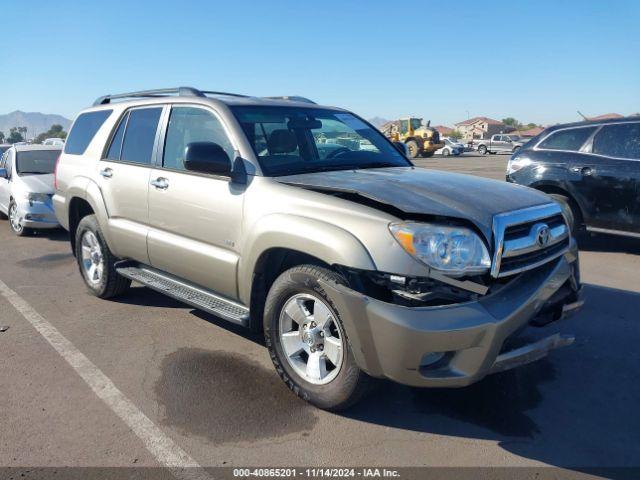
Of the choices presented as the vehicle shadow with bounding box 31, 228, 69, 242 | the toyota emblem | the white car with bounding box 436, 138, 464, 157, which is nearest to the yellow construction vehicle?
the white car with bounding box 436, 138, 464, 157

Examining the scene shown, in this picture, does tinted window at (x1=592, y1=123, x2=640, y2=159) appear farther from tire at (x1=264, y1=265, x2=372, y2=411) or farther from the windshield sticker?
tire at (x1=264, y1=265, x2=372, y2=411)

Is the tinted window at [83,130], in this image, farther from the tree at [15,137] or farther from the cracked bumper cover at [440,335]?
the tree at [15,137]

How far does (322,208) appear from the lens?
336 centimetres

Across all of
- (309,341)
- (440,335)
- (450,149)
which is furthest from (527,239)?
(450,149)

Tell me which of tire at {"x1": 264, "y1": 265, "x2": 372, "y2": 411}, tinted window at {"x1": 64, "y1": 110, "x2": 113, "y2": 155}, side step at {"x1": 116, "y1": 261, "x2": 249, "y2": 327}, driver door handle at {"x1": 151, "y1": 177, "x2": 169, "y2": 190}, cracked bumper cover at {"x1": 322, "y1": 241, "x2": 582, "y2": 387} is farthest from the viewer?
tinted window at {"x1": 64, "y1": 110, "x2": 113, "y2": 155}

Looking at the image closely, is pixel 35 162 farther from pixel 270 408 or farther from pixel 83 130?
pixel 270 408

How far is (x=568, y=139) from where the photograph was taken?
778 centimetres

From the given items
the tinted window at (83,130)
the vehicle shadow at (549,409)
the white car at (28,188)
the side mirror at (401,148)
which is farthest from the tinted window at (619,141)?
the white car at (28,188)

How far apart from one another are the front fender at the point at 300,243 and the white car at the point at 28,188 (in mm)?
6787

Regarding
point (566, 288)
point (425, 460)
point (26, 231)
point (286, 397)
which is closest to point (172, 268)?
point (286, 397)

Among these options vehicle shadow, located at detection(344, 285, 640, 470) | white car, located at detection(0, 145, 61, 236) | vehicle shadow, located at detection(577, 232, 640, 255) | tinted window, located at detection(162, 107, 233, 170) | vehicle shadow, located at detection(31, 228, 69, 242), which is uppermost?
tinted window, located at detection(162, 107, 233, 170)

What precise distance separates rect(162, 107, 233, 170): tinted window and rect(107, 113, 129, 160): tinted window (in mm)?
847

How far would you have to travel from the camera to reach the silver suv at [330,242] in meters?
3.00

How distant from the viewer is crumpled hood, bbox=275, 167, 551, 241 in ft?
10.4
